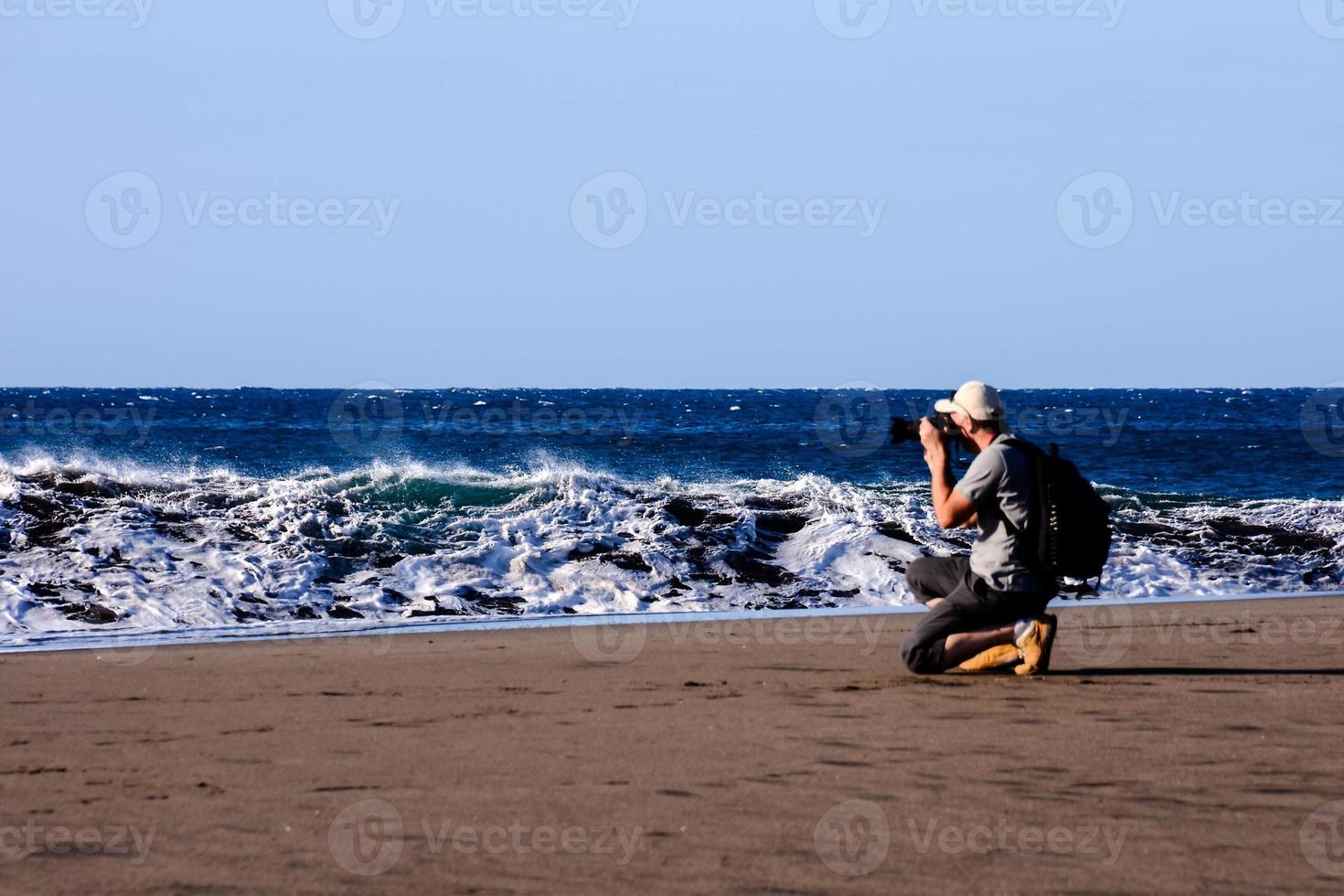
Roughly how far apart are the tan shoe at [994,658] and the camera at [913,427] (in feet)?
3.24

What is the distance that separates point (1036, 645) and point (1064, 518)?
662 mm

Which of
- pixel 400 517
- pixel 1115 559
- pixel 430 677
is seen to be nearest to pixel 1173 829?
pixel 430 677

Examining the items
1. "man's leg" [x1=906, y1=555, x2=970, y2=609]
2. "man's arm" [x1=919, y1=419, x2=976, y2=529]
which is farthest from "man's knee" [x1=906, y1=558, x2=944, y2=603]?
"man's arm" [x1=919, y1=419, x2=976, y2=529]

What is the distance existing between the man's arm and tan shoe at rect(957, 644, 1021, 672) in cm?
60

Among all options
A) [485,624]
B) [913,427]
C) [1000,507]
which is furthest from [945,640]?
[485,624]

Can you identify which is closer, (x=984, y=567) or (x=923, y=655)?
(x=984, y=567)

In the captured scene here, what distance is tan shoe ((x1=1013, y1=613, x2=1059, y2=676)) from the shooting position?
5898 millimetres

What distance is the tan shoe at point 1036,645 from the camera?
5898 millimetres

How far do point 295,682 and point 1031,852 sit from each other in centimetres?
376

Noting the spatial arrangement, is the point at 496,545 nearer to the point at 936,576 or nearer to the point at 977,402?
the point at 936,576

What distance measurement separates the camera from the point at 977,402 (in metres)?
5.75

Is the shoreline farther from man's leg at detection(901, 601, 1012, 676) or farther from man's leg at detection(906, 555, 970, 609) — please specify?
man's leg at detection(901, 601, 1012, 676)

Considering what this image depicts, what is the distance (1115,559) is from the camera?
40.3ft

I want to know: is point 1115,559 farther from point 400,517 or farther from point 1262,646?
point 400,517
